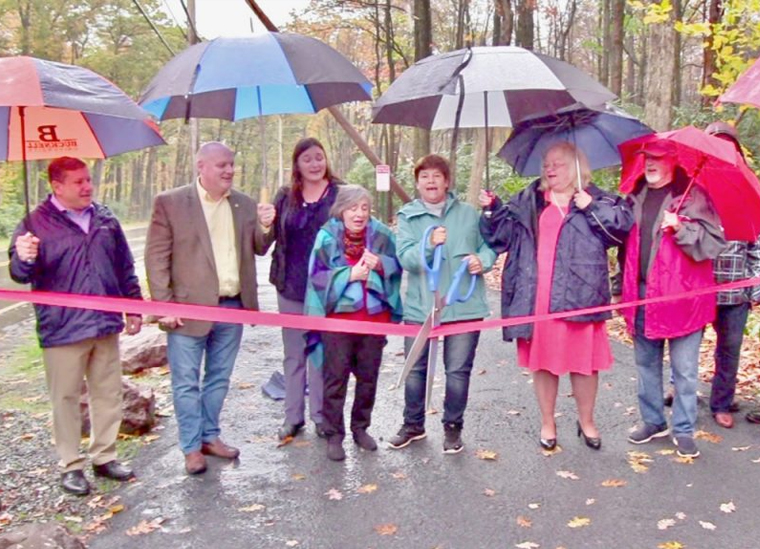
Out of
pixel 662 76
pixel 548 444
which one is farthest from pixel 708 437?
pixel 662 76

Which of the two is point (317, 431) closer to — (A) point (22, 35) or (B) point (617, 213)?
(B) point (617, 213)

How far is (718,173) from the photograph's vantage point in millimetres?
4828

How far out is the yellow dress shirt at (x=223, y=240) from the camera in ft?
16.5

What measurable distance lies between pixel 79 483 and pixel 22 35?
30.8m

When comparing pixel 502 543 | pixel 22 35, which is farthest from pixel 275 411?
pixel 22 35

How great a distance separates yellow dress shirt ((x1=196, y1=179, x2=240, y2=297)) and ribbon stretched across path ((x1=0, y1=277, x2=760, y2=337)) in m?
0.20

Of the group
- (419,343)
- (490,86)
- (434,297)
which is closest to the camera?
(490,86)

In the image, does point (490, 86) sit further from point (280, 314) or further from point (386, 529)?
point (386, 529)

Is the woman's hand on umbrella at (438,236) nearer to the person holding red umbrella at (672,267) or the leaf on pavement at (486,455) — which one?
the person holding red umbrella at (672,267)

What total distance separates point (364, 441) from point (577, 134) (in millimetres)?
2602

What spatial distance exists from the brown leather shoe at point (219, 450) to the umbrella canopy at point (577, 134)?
9.30 ft

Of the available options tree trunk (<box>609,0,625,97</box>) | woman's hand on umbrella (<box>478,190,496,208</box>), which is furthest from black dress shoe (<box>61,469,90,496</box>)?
tree trunk (<box>609,0,625,97</box>)

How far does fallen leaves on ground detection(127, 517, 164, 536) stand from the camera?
424 centimetres

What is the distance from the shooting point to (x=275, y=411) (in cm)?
→ 654
